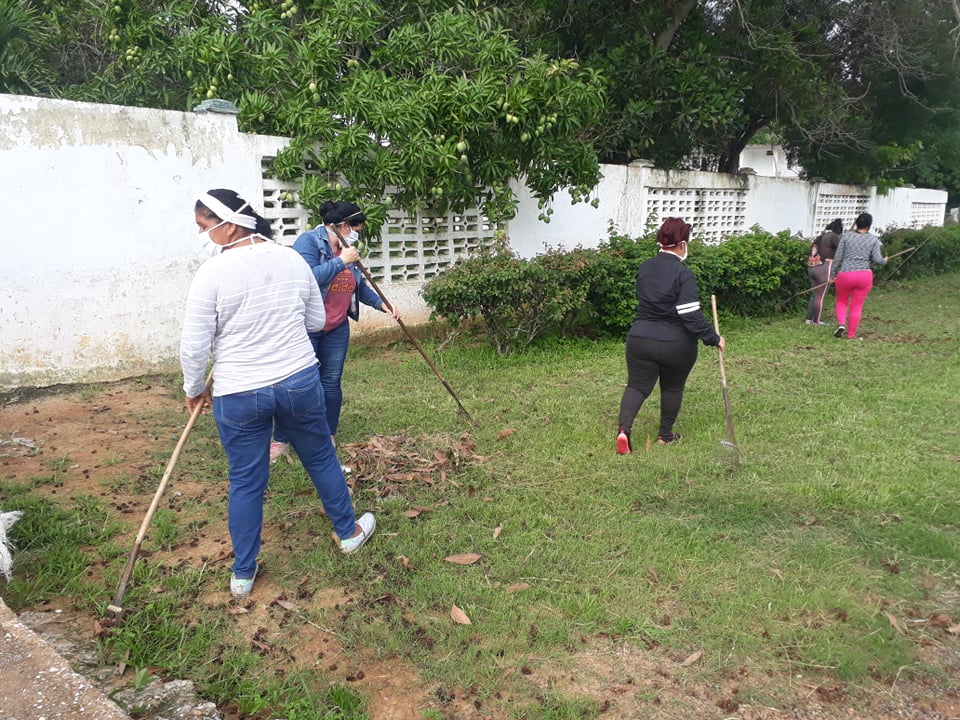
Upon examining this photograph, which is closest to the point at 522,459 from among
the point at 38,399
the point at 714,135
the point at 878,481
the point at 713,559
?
the point at 713,559

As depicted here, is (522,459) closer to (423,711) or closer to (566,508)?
(566,508)

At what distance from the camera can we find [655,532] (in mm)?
3615

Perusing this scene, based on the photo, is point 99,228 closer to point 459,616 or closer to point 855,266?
point 459,616

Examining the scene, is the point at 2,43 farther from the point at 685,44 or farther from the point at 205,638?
the point at 685,44

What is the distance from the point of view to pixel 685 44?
10641 mm

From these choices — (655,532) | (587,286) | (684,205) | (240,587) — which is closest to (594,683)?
(655,532)

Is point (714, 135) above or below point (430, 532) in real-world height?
above

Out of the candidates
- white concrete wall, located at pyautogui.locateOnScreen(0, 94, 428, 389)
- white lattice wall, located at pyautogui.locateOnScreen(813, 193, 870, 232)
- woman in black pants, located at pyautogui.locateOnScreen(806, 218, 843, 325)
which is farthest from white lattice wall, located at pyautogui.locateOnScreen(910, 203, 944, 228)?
white concrete wall, located at pyautogui.locateOnScreen(0, 94, 428, 389)

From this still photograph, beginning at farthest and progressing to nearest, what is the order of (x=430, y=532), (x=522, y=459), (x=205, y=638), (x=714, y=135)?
(x=714, y=135), (x=522, y=459), (x=430, y=532), (x=205, y=638)

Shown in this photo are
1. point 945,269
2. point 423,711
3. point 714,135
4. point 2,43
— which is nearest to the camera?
point 423,711

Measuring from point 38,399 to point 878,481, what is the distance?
20.0 ft

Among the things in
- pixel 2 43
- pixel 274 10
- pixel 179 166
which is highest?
pixel 274 10

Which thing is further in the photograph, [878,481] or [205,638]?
[878,481]

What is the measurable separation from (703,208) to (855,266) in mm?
3545
